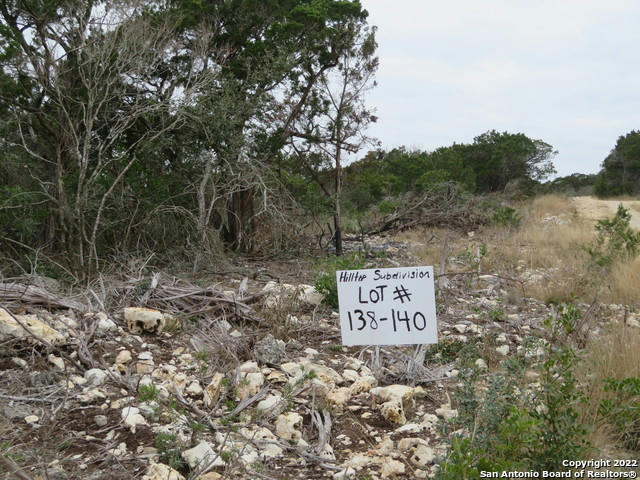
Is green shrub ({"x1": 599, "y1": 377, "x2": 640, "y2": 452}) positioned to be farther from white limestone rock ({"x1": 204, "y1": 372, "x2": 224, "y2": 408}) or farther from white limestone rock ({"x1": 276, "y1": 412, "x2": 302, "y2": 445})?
white limestone rock ({"x1": 204, "y1": 372, "x2": 224, "y2": 408})

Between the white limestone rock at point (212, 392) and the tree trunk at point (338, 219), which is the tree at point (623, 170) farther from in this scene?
the white limestone rock at point (212, 392)

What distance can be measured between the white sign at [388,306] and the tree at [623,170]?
79.6ft

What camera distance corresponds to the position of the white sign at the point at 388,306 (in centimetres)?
311

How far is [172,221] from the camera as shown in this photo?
7.49 meters

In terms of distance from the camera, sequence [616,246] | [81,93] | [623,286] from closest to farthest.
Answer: [623,286] → [616,246] → [81,93]

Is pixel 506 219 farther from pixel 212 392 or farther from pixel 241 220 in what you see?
pixel 212 392

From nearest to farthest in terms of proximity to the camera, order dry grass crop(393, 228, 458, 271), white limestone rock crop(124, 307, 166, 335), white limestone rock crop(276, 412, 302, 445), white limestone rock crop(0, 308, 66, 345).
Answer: white limestone rock crop(276, 412, 302, 445) < white limestone rock crop(0, 308, 66, 345) < white limestone rock crop(124, 307, 166, 335) < dry grass crop(393, 228, 458, 271)

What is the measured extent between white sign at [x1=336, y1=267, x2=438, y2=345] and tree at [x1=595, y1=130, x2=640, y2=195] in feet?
79.6

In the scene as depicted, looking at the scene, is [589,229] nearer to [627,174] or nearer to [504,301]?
[504,301]

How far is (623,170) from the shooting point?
81.6 feet

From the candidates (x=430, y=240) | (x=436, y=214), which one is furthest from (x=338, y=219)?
(x=436, y=214)

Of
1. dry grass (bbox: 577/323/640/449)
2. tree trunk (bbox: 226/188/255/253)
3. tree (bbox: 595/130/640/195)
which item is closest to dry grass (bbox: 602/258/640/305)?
dry grass (bbox: 577/323/640/449)

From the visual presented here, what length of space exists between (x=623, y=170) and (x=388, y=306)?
85.2ft

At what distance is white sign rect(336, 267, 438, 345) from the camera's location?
10.2 feet
